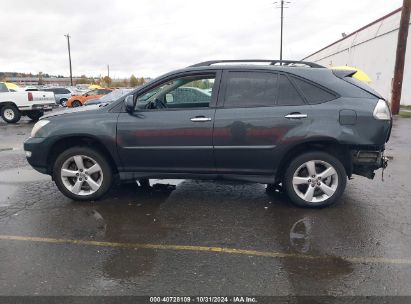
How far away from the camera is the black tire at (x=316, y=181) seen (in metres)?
→ 4.51

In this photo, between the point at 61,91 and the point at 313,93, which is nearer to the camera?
the point at 313,93

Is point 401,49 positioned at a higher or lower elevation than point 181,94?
higher

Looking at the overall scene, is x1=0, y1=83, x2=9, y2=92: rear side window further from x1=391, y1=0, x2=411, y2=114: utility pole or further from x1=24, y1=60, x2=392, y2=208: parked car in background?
x1=391, y1=0, x2=411, y2=114: utility pole

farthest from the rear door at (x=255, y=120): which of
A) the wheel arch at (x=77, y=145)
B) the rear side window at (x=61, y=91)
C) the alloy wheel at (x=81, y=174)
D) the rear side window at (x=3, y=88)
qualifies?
the rear side window at (x=61, y=91)

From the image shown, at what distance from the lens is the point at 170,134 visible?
4.61m

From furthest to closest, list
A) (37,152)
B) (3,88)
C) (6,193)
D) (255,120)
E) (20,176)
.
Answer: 1. (3,88)
2. (20,176)
3. (6,193)
4. (37,152)
5. (255,120)

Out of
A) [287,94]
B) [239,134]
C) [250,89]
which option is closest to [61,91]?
[250,89]

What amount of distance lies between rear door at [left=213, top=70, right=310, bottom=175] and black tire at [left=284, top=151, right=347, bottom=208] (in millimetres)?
277

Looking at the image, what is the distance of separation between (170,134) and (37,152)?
1.82 meters

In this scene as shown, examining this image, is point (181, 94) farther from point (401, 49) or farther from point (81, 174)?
point (401, 49)

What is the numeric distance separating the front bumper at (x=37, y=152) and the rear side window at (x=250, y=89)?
Result: 2447 mm

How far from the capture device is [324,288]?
9.59 ft

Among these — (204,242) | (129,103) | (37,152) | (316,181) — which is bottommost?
(204,242)

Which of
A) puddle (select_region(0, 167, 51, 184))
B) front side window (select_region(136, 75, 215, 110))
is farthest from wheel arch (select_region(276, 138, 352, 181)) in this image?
puddle (select_region(0, 167, 51, 184))
